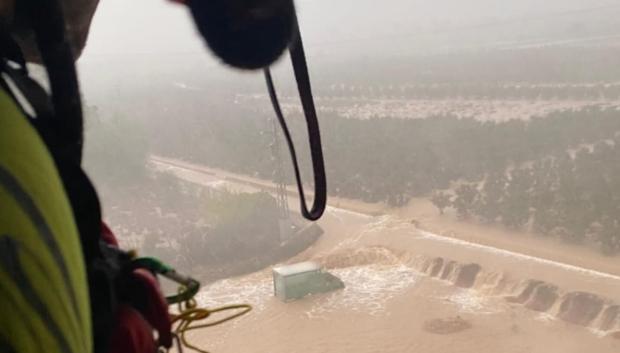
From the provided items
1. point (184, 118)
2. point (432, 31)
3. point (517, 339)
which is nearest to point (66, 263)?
point (517, 339)

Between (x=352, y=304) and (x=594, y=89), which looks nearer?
(x=352, y=304)

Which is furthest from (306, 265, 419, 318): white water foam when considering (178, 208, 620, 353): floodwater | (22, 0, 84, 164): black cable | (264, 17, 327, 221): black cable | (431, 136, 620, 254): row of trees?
(22, 0, 84, 164): black cable

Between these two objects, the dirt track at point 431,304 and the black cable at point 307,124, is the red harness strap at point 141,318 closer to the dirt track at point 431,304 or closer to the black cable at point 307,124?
the black cable at point 307,124

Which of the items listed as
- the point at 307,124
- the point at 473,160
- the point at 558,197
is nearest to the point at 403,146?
the point at 473,160

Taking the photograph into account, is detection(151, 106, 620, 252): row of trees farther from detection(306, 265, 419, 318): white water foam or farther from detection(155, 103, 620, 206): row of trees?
detection(306, 265, 419, 318): white water foam

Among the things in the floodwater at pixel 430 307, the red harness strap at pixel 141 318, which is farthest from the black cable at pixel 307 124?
the floodwater at pixel 430 307

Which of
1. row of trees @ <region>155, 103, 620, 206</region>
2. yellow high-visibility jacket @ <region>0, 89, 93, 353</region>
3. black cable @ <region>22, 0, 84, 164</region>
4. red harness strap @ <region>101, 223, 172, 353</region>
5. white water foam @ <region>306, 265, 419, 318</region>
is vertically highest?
black cable @ <region>22, 0, 84, 164</region>

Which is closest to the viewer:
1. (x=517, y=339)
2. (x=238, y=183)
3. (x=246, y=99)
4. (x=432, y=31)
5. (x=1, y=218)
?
(x=1, y=218)

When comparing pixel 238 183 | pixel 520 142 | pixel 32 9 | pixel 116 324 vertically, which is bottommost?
pixel 238 183

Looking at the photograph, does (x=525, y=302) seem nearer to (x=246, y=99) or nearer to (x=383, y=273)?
(x=383, y=273)

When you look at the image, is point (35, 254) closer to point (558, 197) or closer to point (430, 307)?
point (430, 307)
